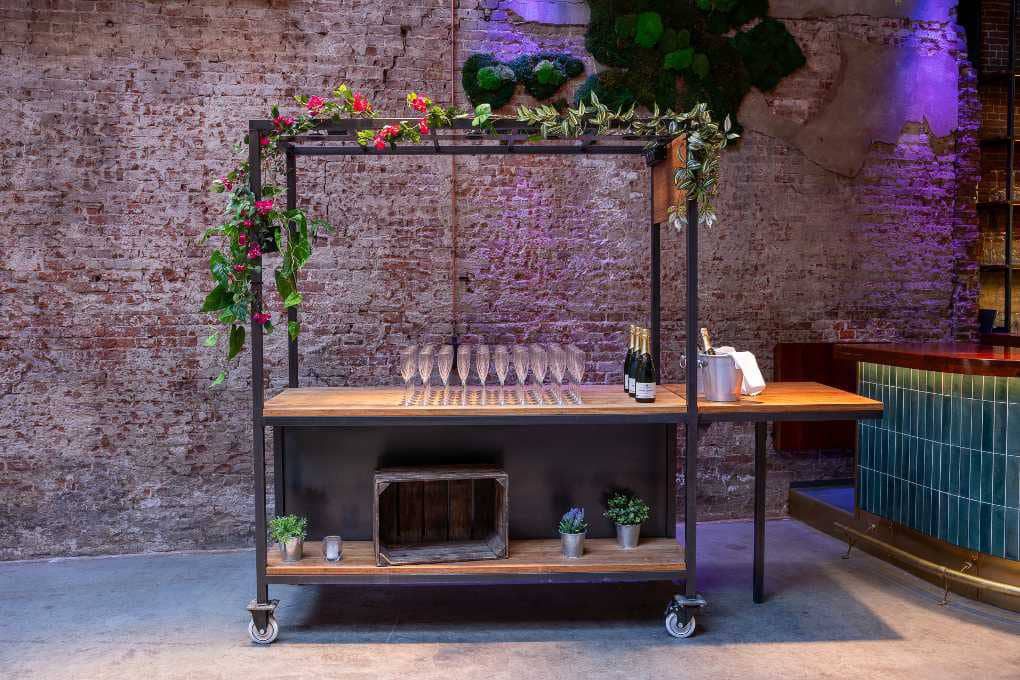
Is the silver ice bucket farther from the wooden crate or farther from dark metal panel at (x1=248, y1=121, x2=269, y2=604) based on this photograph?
dark metal panel at (x1=248, y1=121, x2=269, y2=604)

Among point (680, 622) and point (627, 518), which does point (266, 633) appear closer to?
point (627, 518)

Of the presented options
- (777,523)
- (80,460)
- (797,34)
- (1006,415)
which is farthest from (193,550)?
(797,34)

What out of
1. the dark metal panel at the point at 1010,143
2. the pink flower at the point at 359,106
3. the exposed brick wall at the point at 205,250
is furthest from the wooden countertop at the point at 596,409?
the dark metal panel at the point at 1010,143

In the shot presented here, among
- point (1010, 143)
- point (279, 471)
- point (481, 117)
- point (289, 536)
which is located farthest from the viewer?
point (1010, 143)

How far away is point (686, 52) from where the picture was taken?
5.46 meters

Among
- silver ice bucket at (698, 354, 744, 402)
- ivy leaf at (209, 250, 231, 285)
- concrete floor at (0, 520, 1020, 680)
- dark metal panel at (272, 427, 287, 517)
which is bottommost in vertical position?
concrete floor at (0, 520, 1020, 680)

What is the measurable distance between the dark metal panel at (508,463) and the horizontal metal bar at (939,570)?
1.41 meters

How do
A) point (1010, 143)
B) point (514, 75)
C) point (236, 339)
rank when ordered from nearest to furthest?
point (236, 339) < point (514, 75) < point (1010, 143)

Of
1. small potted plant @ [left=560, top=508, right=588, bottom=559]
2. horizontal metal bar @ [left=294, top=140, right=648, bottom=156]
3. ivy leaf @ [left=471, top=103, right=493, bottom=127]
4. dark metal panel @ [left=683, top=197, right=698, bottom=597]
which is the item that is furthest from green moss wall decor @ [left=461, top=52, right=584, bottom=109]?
small potted plant @ [left=560, top=508, right=588, bottom=559]

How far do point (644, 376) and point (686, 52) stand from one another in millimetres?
2756

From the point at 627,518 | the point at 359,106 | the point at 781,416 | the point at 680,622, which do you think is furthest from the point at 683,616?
the point at 359,106

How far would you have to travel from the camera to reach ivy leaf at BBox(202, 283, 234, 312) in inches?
138

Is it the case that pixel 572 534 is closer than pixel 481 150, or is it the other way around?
pixel 572 534

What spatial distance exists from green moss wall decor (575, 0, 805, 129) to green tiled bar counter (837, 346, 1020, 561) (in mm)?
2042
